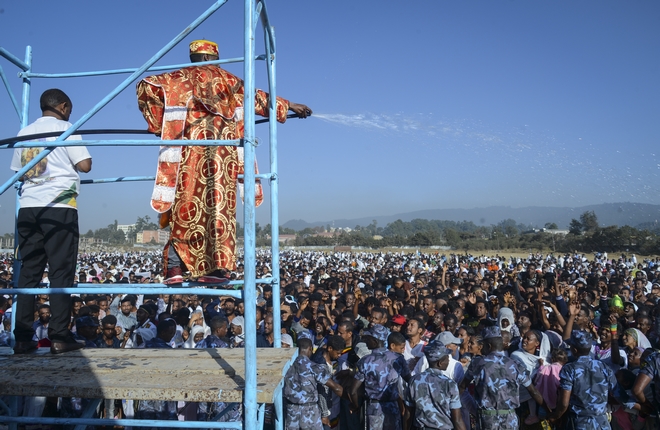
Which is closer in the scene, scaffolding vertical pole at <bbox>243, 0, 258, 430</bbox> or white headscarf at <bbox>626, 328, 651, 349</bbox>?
scaffolding vertical pole at <bbox>243, 0, 258, 430</bbox>

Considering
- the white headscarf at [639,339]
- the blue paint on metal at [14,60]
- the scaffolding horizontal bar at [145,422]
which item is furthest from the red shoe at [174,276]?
the white headscarf at [639,339]

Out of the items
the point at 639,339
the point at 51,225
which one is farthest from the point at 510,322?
the point at 51,225

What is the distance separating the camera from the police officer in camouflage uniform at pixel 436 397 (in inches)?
171

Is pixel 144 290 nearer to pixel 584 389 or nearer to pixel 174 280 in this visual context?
pixel 174 280

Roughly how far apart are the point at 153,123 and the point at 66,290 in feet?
3.45

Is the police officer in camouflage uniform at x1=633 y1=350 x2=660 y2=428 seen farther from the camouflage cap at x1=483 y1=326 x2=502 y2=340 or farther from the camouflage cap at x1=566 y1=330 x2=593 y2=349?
the camouflage cap at x1=483 y1=326 x2=502 y2=340

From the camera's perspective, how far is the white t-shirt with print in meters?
2.67

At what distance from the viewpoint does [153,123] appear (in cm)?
288

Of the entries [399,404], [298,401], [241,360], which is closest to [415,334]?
[399,404]

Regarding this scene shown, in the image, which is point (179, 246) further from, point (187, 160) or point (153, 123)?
point (153, 123)

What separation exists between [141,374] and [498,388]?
3.29m

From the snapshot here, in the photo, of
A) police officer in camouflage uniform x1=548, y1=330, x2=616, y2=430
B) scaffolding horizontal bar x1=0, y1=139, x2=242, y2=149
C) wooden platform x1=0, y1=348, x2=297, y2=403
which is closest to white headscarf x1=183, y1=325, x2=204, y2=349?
wooden platform x1=0, y1=348, x2=297, y2=403

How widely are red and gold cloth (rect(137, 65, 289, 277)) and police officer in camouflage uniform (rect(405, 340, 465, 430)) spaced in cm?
247

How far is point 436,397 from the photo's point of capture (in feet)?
Answer: 14.3
